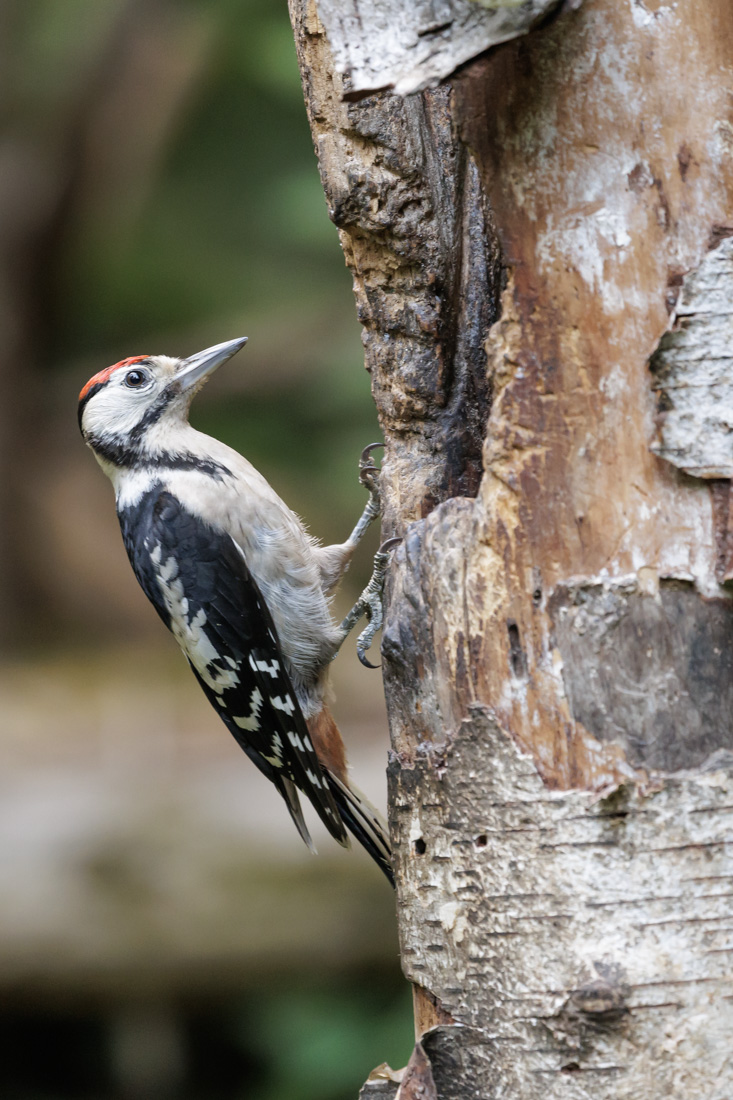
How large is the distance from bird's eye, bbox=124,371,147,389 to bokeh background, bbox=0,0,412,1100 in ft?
7.57

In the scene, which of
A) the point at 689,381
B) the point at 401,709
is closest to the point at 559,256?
the point at 689,381

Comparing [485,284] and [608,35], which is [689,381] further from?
[485,284]

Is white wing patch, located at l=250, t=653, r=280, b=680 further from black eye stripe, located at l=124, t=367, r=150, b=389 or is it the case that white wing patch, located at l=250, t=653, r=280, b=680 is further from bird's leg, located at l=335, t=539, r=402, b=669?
black eye stripe, located at l=124, t=367, r=150, b=389

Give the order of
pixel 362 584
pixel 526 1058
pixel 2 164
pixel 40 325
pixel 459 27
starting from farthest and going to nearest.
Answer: pixel 362 584 → pixel 40 325 → pixel 2 164 → pixel 526 1058 → pixel 459 27

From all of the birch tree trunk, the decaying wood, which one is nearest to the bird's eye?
the birch tree trunk

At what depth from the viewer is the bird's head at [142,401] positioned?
3.43 meters

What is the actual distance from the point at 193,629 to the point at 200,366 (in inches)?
32.3

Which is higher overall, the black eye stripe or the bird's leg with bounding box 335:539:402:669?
the black eye stripe

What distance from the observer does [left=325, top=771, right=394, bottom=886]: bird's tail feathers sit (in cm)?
309

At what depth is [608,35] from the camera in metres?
1.73

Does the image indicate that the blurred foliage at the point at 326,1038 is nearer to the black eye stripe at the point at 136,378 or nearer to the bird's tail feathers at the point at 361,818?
the bird's tail feathers at the point at 361,818

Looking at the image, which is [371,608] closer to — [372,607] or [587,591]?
[372,607]

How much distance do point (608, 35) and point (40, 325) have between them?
6.53 m

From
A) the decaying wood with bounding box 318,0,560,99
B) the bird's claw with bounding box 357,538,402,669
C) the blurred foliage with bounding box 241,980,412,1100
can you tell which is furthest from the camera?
the blurred foliage with bounding box 241,980,412,1100
